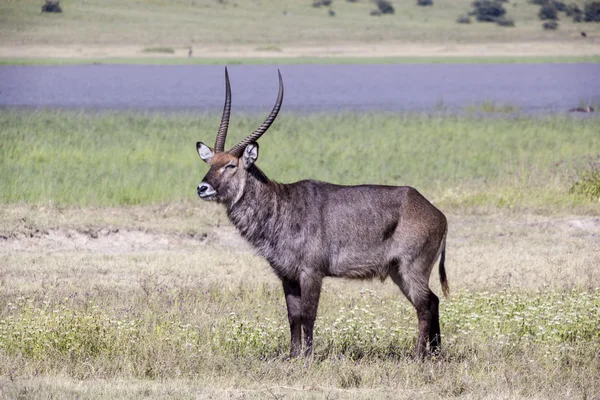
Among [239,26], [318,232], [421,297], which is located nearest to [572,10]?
[239,26]

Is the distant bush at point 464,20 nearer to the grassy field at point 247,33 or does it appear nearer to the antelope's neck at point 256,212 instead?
the grassy field at point 247,33

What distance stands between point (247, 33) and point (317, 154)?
46.3 m

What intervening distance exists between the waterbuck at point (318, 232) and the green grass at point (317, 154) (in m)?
6.66

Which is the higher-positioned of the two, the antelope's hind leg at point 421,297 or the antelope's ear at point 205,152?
the antelope's ear at point 205,152

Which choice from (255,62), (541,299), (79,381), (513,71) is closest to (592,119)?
(541,299)

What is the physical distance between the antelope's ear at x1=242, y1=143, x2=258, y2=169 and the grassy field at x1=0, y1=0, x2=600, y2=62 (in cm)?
4951

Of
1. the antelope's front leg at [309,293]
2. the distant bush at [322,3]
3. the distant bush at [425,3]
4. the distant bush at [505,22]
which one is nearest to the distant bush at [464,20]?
the distant bush at [505,22]

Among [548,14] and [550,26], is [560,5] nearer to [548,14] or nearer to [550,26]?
[548,14]

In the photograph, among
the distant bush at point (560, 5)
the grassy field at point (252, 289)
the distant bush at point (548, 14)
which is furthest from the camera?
the distant bush at point (560, 5)

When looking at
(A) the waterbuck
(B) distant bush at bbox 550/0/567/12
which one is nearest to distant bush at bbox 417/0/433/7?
(B) distant bush at bbox 550/0/567/12

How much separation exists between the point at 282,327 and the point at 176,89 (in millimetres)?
33886

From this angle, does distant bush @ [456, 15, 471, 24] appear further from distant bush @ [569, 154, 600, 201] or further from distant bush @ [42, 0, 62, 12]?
distant bush @ [569, 154, 600, 201]

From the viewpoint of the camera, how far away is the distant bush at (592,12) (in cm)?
7212

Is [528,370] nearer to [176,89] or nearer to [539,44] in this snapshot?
[176,89]
